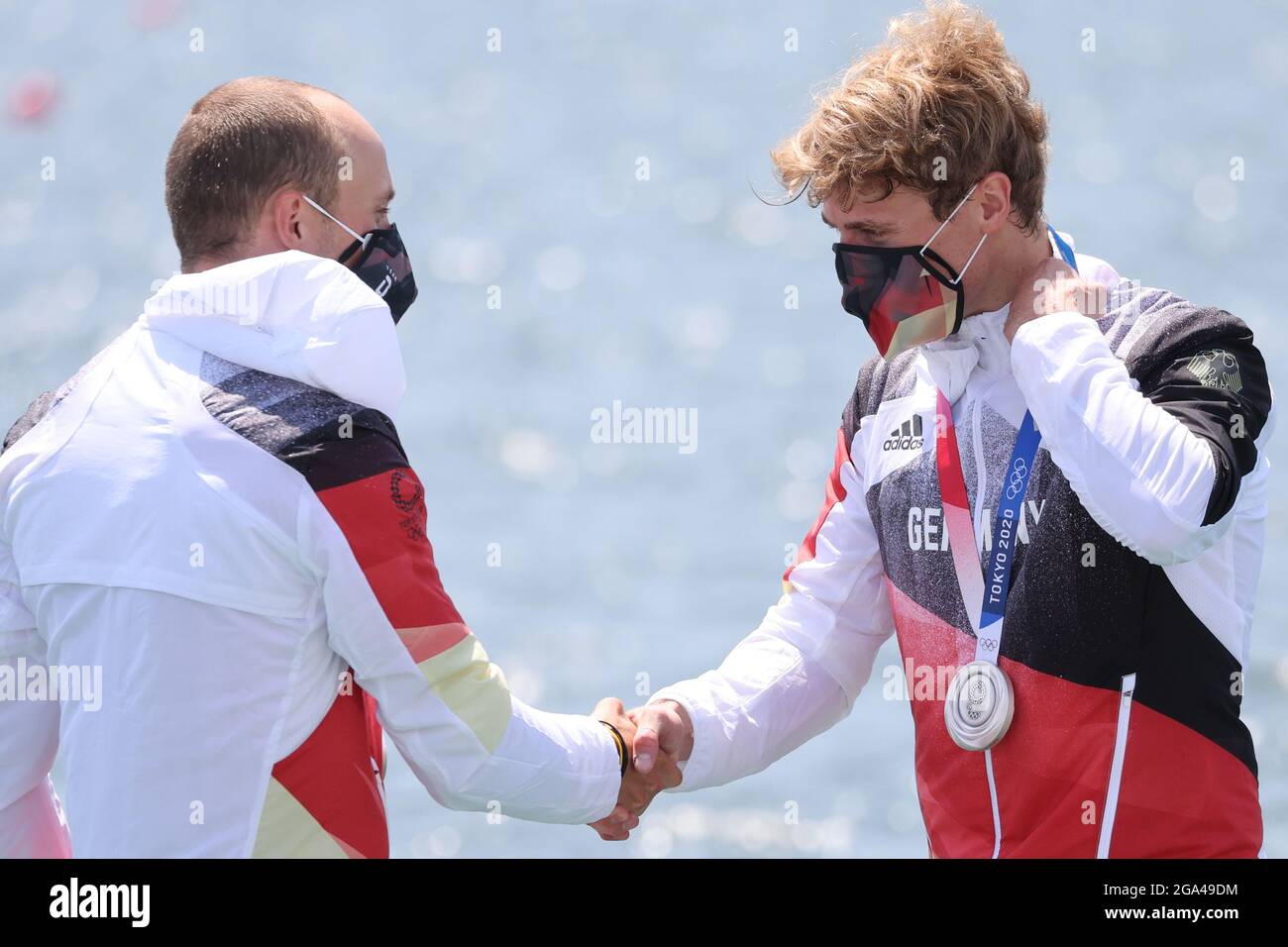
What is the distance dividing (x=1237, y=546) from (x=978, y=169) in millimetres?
912

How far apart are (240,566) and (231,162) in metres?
0.81

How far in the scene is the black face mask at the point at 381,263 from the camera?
11.5 ft

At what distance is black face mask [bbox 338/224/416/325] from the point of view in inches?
139

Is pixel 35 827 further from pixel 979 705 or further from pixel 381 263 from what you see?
pixel 979 705

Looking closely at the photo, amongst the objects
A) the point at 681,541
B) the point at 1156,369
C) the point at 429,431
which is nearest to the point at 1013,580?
the point at 1156,369

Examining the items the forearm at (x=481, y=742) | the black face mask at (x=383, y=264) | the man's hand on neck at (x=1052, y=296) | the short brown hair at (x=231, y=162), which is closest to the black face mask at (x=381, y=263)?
the black face mask at (x=383, y=264)

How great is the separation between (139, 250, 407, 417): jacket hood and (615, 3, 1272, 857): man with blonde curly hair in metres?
1.07

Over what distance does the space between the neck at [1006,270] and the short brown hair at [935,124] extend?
0.12 feet

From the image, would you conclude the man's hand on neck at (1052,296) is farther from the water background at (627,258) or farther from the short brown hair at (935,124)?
the water background at (627,258)

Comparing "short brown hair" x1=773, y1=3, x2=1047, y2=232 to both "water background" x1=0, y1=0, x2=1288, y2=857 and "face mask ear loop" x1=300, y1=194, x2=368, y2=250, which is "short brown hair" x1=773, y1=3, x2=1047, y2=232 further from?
"water background" x1=0, y1=0, x2=1288, y2=857

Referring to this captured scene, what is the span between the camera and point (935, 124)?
3549mm

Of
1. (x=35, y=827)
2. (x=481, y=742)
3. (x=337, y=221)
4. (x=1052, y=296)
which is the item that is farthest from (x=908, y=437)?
(x=35, y=827)

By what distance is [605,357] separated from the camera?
1326 cm

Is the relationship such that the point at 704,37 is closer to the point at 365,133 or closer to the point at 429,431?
the point at 429,431
